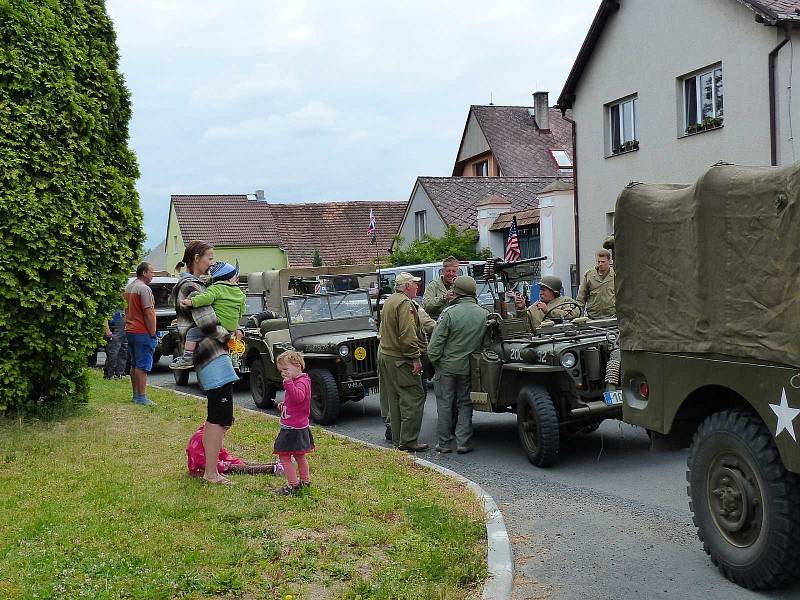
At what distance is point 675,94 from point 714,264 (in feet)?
53.2

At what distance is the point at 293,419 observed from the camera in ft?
22.3

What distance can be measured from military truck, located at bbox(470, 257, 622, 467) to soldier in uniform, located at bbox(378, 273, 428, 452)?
611 millimetres

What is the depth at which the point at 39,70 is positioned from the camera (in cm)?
888

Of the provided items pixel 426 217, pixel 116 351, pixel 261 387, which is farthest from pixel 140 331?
pixel 426 217

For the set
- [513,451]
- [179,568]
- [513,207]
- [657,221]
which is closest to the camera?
[179,568]

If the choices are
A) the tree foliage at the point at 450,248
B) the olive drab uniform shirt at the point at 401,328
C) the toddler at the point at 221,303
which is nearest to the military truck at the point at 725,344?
the toddler at the point at 221,303

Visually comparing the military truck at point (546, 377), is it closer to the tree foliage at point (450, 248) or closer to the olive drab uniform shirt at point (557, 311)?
the olive drab uniform shirt at point (557, 311)

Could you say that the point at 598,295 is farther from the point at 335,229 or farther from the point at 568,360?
the point at 335,229

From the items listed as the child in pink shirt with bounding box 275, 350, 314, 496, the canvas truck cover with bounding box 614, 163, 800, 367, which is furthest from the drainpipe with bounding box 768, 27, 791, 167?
the child in pink shirt with bounding box 275, 350, 314, 496

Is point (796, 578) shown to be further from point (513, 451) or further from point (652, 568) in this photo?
point (513, 451)

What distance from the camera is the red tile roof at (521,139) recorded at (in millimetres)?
40750

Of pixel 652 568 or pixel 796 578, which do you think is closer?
pixel 796 578

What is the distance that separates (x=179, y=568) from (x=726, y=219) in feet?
11.8

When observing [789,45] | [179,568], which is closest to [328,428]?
[179,568]
